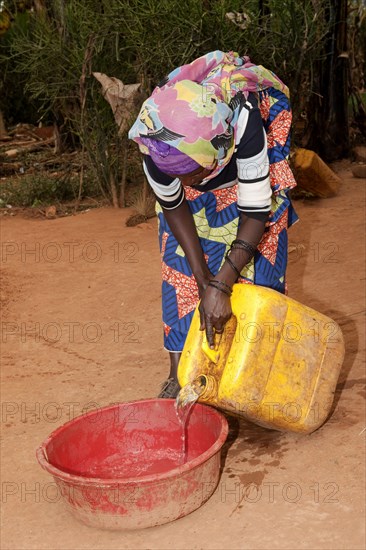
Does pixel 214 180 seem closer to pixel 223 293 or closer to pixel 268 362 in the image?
pixel 223 293

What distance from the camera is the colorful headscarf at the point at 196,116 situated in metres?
2.11

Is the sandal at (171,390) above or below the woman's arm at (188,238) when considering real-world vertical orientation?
below

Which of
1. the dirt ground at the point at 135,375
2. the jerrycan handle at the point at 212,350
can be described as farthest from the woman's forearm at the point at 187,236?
the dirt ground at the point at 135,375

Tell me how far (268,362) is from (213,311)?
0.80 feet

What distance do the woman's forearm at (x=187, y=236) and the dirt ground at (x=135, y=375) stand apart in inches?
25.6

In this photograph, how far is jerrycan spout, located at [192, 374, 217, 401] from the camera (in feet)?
7.57

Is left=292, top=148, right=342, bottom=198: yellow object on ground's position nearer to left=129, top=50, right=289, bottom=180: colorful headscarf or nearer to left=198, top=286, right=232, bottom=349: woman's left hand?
left=129, top=50, right=289, bottom=180: colorful headscarf

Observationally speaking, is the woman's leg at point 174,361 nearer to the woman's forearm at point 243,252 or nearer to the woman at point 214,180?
the woman at point 214,180

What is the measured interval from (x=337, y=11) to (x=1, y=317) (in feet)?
13.8

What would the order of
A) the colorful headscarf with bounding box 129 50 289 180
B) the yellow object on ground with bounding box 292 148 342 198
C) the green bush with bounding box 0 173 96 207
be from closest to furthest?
the colorful headscarf with bounding box 129 50 289 180 < the yellow object on ground with bounding box 292 148 342 198 < the green bush with bounding box 0 173 96 207

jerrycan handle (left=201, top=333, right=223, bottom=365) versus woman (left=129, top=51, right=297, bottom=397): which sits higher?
woman (left=129, top=51, right=297, bottom=397)

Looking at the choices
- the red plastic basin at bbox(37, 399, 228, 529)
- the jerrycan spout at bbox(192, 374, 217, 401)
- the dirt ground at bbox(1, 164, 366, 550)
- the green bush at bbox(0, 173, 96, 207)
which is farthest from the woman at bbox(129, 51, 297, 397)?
the green bush at bbox(0, 173, 96, 207)

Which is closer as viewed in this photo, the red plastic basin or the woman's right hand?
the red plastic basin

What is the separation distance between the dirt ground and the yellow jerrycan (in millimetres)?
208
